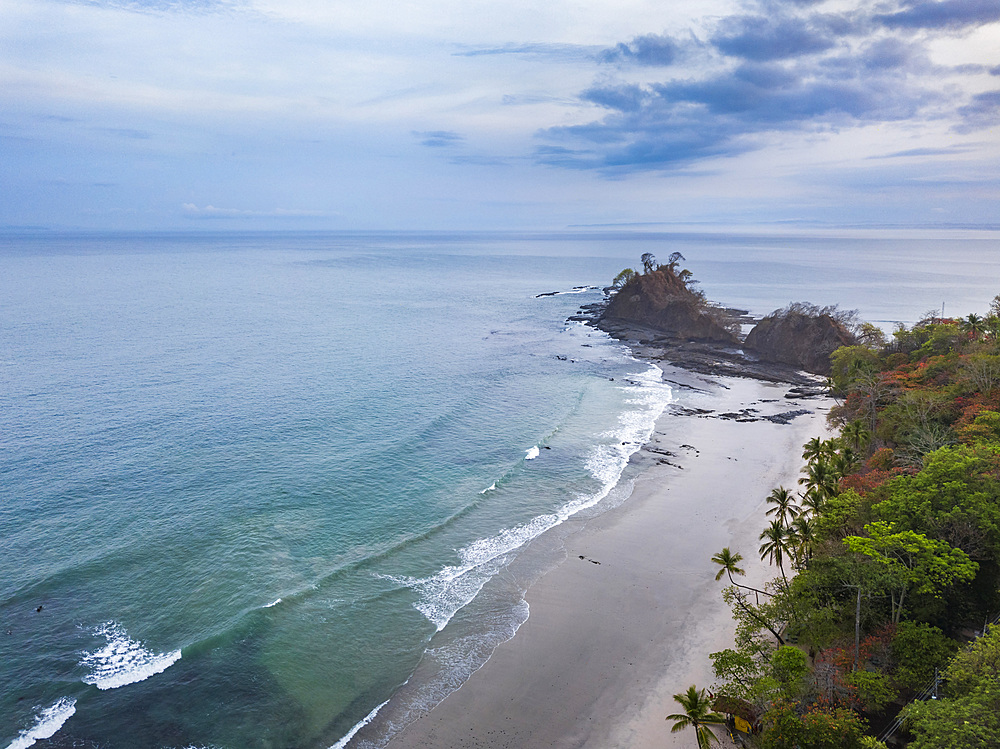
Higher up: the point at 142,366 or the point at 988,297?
the point at 988,297

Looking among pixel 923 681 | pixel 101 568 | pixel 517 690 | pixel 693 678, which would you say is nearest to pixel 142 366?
pixel 101 568

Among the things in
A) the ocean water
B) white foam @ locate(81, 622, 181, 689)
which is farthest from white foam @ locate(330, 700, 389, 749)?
white foam @ locate(81, 622, 181, 689)

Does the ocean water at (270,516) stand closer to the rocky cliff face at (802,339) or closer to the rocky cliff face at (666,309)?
the rocky cliff face at (666,309)

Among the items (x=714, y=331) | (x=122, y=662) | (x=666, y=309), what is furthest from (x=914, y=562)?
(x=666, y=309)

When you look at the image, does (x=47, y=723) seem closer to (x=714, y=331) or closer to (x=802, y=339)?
(x=802, y=339)

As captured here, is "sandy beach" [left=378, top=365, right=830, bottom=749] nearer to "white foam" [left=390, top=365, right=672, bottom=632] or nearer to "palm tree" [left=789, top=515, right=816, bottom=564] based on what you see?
"white foam" [left=390, top=365, right=672, bottom=632]

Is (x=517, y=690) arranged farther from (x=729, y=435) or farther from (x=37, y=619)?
(x=729, y=435)

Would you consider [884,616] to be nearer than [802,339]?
Yes
